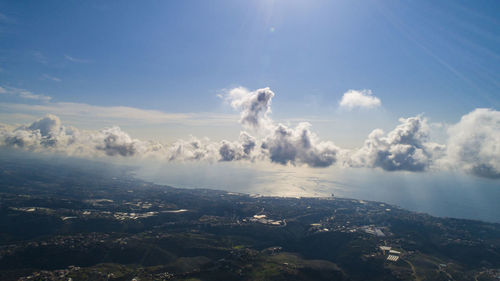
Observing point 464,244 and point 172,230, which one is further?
point 172,230

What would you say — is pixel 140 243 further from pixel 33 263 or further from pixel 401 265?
pixel 401 265

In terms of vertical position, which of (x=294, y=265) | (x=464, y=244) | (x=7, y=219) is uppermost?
(x=464, y=244)

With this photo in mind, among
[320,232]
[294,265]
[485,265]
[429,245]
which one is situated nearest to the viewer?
[294,265]

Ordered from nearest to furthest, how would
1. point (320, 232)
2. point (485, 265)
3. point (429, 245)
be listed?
1. point (485, 265)
2. point (429, 245)
3. point (320, 232)

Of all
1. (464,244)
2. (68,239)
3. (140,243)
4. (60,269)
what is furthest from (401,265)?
(68,239)

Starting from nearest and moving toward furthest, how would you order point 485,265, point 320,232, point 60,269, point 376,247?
point 60,269, point 485,265, point 376,247, point 320,232

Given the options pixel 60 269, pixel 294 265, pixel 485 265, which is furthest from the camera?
pixel 485 265

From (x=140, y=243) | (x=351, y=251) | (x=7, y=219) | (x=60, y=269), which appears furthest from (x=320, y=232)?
(x=7, y=219)

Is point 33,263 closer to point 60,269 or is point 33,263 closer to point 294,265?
point 60,269

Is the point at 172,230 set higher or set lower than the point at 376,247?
lower
